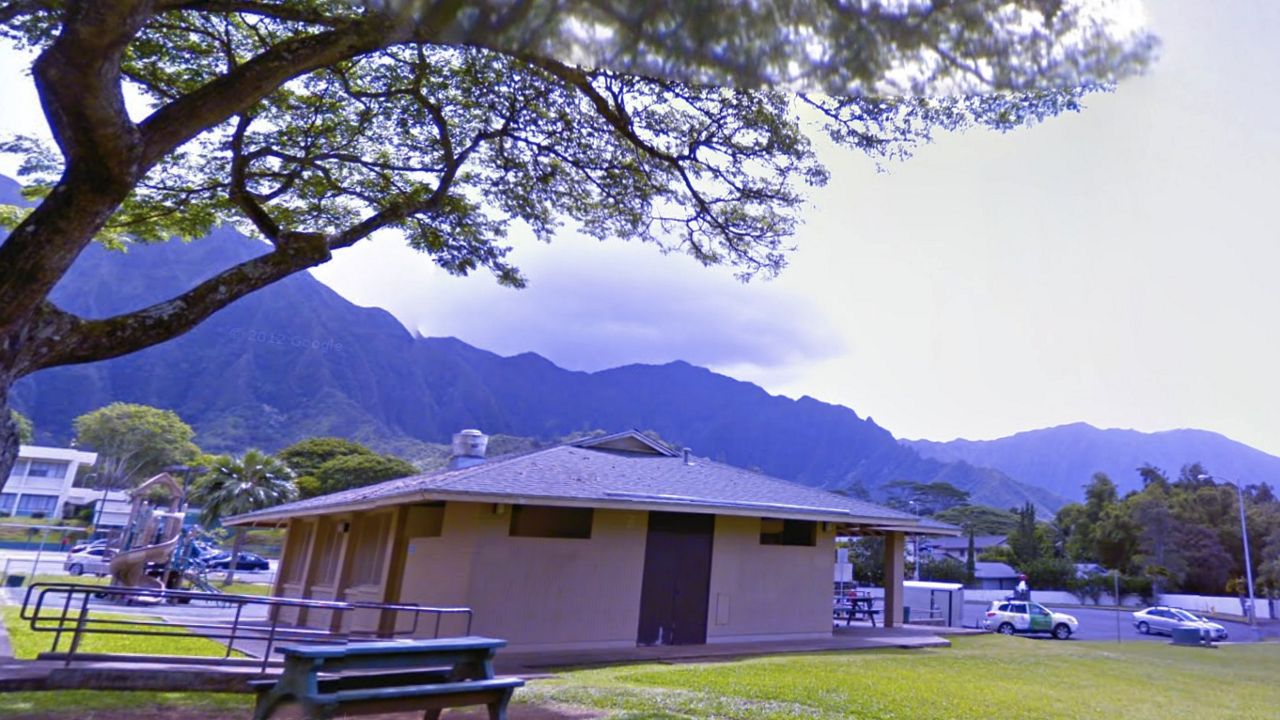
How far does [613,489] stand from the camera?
45.7ft

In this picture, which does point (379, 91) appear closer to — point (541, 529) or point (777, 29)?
point (777, 29)

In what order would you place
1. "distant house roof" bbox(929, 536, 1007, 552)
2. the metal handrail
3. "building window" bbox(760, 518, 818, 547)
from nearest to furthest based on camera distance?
the metal handrail
"building window" bbox(760, 518, 818, 547)
"distant house roof" bbox(929, 536, 1007, 552)

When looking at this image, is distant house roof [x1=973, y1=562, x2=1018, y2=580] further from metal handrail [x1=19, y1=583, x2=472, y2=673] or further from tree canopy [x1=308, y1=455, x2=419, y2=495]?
metal handrail [x1=19, y1=583, x2=472, y2=673]

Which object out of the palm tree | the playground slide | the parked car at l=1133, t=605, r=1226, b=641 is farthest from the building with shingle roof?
the palm tree

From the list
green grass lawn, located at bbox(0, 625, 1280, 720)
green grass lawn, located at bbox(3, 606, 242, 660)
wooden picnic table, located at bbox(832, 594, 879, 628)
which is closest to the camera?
green grass lawn, located at bbox(0, 625, 1280, 720)

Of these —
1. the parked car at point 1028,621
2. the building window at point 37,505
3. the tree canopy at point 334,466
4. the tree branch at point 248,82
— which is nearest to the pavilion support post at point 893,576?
the parked car at point 1028,621

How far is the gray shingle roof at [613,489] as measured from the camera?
40.4 ft

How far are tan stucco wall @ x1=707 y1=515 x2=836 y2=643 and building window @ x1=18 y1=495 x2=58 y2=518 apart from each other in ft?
255

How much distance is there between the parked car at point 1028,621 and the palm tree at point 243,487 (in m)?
31.8

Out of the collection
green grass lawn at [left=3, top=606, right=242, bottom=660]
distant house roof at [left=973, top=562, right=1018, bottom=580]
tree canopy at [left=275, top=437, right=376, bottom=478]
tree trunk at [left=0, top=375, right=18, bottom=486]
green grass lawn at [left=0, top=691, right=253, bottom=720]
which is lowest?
green grass lawn at [left=3, top=606, right=242, bottom=660]

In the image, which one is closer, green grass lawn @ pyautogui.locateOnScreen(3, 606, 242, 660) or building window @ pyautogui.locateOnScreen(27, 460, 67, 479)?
green grass lawn @ pyautogui.locateOnScreen(3, 606, 242, 660)

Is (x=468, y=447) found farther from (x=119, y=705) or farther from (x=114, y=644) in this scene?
(x=119, y=705)

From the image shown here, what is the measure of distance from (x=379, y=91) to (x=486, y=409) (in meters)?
153

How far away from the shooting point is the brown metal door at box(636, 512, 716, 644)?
14.2 metres
